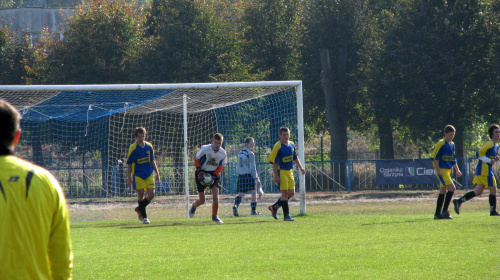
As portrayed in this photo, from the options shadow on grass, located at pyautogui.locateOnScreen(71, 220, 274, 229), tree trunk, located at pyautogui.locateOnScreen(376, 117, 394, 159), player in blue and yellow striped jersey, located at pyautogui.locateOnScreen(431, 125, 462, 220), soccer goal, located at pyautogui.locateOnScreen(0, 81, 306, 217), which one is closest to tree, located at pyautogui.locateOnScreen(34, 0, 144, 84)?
soccer goal, located at pyautogui.locateOnScreen(0, 81, 306, 217)

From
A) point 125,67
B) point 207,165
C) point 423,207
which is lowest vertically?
point 423,207

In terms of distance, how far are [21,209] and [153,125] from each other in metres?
20.8

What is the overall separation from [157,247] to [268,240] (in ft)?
5.81

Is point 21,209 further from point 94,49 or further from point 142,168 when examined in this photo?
point 94,49

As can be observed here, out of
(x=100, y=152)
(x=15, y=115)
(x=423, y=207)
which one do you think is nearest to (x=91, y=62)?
(x=100, y=152)

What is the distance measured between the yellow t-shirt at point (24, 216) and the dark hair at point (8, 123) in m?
0.09

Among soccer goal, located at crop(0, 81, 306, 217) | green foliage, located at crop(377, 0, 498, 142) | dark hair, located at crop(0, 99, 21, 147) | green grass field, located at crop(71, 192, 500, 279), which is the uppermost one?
green foliage, located at crop(377, 0, 498, 142)

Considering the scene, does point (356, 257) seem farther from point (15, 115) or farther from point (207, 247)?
point (15, 115)

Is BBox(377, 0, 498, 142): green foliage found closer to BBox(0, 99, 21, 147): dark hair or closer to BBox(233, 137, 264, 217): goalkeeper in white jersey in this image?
BBox(233, 137, 264, 217): goalkeeper in white jersey

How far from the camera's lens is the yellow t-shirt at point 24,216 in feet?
10.6

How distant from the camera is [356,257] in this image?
8.32 metres

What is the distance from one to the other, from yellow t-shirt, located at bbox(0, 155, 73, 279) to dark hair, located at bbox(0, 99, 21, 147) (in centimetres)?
9

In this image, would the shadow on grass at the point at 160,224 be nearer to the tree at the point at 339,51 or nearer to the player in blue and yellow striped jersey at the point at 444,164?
the player in blue and yellow striped jersey at the point at 444,164

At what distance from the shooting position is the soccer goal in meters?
17.5
